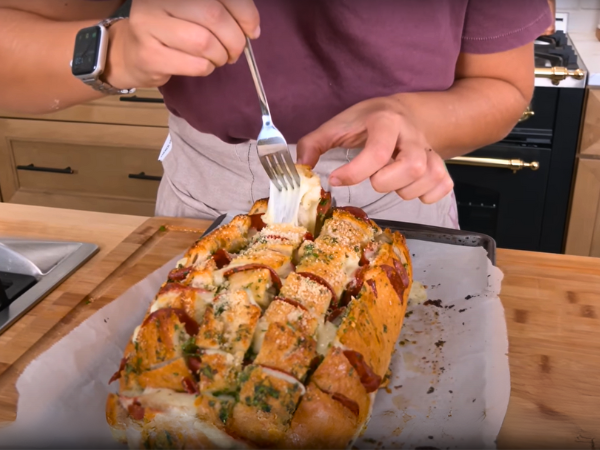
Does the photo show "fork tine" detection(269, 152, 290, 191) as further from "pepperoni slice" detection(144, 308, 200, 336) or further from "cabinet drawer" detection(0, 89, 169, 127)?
"cabinet drawer" detection(0, 89, 169, 127)

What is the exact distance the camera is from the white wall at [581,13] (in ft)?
9.19

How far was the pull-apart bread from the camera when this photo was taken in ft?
2.61

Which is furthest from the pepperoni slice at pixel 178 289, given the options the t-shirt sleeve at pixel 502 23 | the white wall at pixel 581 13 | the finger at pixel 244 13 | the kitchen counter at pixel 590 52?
the white wall at pixel 581 13

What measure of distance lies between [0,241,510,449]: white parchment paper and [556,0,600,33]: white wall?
7.13 feet

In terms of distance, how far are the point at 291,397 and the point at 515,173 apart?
1.91 metres

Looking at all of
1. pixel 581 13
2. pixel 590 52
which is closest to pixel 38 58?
pixel 590 52

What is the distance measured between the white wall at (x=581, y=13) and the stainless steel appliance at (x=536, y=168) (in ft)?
0.99

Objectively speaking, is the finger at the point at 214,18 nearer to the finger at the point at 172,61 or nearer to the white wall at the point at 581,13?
the finger at the point at 172,61

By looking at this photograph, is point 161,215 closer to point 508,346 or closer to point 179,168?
point 179,168

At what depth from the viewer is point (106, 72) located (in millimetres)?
1155

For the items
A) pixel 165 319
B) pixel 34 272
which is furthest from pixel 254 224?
pixel 34 272

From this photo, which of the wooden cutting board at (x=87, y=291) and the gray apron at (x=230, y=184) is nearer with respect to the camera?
the wooden cutting board at (x=87, y=291)

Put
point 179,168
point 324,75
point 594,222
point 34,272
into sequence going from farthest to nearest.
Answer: point 594,222 < point 179,168 < point 324,75 < point 34,272

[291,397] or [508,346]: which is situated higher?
[291,397]
